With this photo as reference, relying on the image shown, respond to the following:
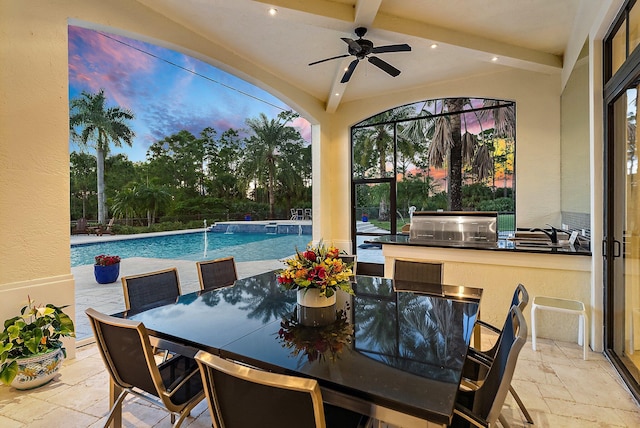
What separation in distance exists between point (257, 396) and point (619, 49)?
3554mm

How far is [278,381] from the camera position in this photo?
0.88 m

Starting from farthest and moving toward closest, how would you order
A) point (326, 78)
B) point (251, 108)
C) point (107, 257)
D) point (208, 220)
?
1. point (251, 108)
2. point (208, 220)
3. point (326, 78)
4. point (107, 257)

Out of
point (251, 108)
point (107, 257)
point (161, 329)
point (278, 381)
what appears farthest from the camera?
point (251, 108)

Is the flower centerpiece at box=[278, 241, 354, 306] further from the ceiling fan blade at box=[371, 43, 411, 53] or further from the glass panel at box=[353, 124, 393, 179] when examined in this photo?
the glass panel at box=[353, 124, 393, 179]

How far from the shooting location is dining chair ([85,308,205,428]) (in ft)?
4.44

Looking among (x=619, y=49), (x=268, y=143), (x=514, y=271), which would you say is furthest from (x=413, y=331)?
(x=268, y=143)

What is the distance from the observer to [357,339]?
1441 millimetres

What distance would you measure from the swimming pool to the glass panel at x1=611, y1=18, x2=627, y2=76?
625 centimetres

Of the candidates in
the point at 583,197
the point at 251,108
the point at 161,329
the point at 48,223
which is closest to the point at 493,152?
the point at 583,197

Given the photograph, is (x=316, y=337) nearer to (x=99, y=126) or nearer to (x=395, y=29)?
(x=395, y=29)

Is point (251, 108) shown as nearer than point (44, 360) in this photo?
No

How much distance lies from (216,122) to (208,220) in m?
3.84

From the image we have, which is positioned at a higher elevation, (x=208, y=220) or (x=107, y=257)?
(x=208, y=220)

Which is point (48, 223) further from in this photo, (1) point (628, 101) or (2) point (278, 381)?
→ (1) point (628, 101)
